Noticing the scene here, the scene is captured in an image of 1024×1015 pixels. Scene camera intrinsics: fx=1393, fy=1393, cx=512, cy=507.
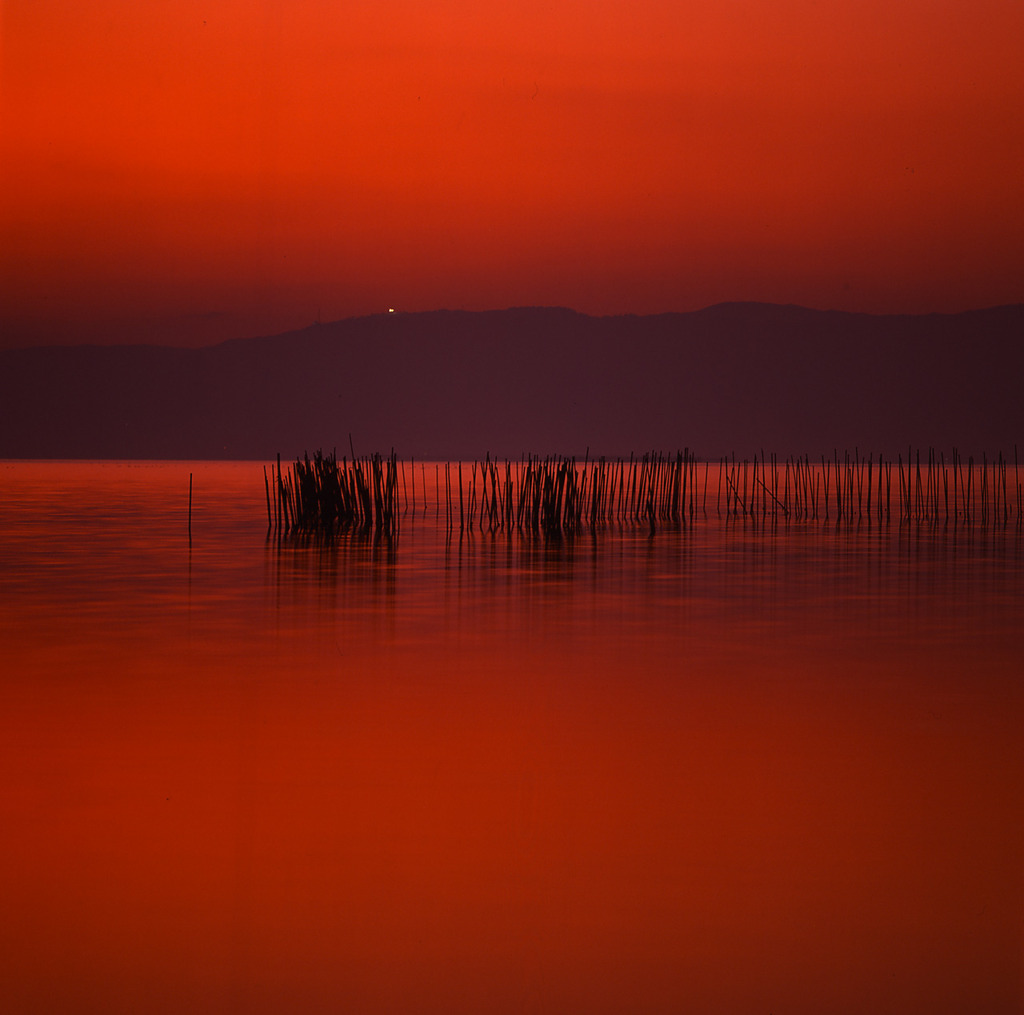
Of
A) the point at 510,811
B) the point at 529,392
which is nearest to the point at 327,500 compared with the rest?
the point at 510,811

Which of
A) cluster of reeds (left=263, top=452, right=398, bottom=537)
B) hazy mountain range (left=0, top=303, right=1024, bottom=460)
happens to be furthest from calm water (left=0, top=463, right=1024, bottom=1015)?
hazy mountain range (left=0, top=303, right=1024, bottom=460)

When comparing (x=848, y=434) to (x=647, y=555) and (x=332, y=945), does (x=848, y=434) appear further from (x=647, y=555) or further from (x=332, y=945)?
(x=332, y=945)

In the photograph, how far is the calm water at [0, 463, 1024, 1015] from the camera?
309 cm

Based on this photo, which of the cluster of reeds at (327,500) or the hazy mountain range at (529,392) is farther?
the hazy mountain range at (529,392)

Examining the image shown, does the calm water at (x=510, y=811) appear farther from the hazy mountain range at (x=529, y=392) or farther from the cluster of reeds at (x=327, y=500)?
the hazy mountain range at (x=529, y=392)

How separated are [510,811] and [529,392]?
150379 mm

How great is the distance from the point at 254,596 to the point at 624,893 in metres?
7.10

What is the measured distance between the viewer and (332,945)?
3.20m

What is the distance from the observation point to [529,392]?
15400 cm

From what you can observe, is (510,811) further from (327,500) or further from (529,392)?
(529,392)

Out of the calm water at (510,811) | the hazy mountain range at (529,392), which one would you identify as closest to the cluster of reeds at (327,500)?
the calm water at (510,811)

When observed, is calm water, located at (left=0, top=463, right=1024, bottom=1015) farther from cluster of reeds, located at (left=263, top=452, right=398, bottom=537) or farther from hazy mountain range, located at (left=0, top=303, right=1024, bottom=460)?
hazy mountain range, located at (left=0, top=303, right=1024, bottom=460)

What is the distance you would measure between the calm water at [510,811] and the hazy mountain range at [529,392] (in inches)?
5301

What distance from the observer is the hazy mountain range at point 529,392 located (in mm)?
144250
